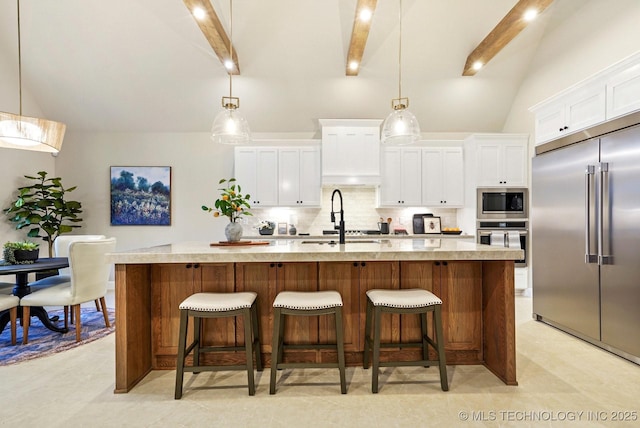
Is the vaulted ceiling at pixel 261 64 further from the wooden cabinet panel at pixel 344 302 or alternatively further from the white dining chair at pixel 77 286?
the wooden cabinet panel at pixel 344 302

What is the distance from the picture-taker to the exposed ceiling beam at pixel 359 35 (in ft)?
11.1

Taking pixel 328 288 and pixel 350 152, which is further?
pixel 350 152

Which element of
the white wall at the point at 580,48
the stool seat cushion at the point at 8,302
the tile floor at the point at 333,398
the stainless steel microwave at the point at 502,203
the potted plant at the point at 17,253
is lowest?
the tile floor at the point at 333,398

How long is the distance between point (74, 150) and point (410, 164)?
5748mm

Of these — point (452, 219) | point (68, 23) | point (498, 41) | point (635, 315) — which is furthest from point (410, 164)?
point (68, 23)

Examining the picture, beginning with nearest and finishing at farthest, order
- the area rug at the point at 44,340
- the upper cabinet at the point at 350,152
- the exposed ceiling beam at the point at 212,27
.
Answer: the area rug at the point at 44,340 → the exposed ceiling beam at the point at 212,27 → the upper cabinet at the point at 350,152

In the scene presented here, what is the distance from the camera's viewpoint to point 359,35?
3.89 metres

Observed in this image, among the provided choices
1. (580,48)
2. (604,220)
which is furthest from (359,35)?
(604,220)

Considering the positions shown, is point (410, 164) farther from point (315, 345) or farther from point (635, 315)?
point (315, 345)

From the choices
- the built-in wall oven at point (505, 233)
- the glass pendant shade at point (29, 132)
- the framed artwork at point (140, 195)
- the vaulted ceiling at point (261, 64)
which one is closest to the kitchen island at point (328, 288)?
the glass pendant shade at point (29, 132)

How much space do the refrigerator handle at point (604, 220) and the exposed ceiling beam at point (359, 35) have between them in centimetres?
265

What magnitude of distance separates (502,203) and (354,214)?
2301 mm

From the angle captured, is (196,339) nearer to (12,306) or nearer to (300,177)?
(12,306)

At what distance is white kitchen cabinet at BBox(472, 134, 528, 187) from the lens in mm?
5051
